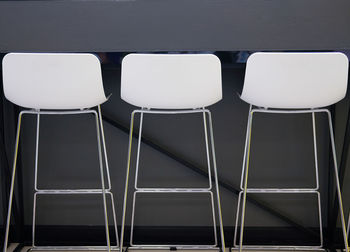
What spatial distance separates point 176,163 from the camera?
2633 millimetres

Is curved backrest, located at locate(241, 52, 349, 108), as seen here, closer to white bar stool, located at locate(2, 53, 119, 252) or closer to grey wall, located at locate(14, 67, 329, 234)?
grey wall, located at locate(14, 67, 329, 234)

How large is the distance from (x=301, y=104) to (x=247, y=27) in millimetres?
496

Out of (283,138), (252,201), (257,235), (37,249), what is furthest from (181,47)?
(37,249)

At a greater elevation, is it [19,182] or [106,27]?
[106,27]

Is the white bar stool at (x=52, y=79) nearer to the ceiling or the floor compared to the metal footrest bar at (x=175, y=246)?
nearer to the ceiling

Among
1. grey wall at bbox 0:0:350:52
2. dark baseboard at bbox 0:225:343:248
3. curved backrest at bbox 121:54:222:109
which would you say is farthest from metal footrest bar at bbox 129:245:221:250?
grey wall at bbox 0:0:350:52

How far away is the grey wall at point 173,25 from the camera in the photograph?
2.20 metres

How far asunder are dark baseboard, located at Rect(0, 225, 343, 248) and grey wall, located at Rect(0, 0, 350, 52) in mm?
1117

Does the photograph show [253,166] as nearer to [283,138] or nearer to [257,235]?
[283,138]

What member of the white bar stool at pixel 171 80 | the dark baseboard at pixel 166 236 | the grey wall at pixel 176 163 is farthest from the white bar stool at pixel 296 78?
the dark baseboard at pixel 166 236

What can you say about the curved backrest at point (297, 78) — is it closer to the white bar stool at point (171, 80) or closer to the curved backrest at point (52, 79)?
the white bar stool at point (171, 80)

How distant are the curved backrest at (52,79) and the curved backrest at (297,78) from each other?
714mm

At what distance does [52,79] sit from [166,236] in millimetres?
Answer: 1248

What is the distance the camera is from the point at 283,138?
102 inches
